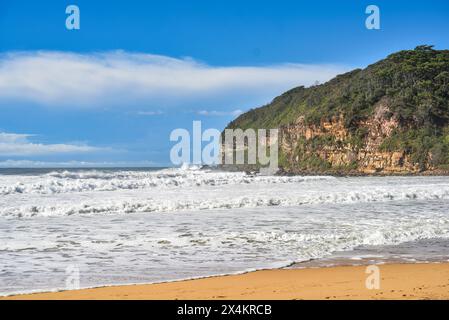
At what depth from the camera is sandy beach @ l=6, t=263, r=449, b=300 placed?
647 centimetres

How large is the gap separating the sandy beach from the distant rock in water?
51.7 metres

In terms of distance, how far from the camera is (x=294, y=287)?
6953 millimetres

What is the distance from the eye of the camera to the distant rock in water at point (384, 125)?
5954cm

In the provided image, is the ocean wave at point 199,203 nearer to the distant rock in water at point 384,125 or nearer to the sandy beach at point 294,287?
the sandy beach at point 294,287

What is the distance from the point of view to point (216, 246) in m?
10.6

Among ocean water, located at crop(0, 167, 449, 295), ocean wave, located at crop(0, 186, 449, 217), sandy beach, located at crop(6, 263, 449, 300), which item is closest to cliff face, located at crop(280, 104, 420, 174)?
ocean wave, located at crop(0, 186, 449, 217)

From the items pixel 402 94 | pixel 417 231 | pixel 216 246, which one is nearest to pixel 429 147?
pixel 402 94

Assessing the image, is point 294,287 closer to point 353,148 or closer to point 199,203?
point 199,203

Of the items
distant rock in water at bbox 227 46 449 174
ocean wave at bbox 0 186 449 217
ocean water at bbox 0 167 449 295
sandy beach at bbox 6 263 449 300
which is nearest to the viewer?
sandy beach at bbox 6 263 449 300

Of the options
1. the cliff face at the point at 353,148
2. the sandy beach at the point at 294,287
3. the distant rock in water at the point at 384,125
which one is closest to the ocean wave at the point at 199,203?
the sandy beach at the point at 294,287

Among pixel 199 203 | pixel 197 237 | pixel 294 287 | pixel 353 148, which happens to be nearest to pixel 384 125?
pixel 353 148

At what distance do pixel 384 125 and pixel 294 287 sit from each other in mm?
61580

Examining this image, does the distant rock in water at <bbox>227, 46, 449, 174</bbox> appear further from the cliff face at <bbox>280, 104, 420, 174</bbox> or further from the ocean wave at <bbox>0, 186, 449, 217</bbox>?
the ocean wave at <bbox>0, 186, 449, 217</bbox>
